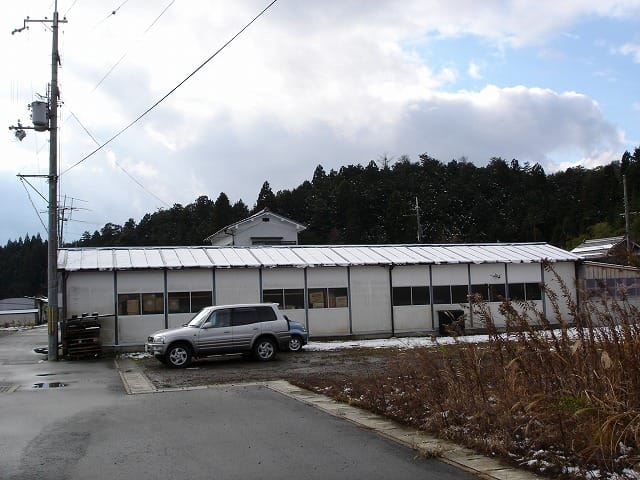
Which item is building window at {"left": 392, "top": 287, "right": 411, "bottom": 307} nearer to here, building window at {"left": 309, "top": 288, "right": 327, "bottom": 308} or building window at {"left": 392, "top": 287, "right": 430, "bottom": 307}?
building window at {"left": 392, "top": 287, "right": 430, "bottom": 307}

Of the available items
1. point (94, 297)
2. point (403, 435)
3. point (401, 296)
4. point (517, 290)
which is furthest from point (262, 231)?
point (403, 435)

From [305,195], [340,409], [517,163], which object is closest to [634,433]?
[340,409]

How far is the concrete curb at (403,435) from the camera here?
6426mm

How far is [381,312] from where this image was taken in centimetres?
2862

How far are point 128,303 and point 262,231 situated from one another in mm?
27046

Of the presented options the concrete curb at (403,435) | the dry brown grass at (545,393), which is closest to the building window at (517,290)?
the concrete curb at (403,435)

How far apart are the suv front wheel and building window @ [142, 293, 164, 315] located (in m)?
8.06

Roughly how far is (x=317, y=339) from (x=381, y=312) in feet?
10.6

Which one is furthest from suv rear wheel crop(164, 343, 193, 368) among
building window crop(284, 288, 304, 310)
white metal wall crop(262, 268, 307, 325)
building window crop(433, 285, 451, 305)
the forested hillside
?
the forested hillside

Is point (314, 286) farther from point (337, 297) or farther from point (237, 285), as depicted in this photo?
point (237, 285)

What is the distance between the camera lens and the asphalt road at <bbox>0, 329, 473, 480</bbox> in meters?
6.68

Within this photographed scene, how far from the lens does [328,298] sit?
1109 inches

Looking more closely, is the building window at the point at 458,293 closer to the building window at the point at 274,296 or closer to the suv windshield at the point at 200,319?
the building window at the point at 274,296

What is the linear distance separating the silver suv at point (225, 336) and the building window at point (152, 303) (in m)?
6.72
